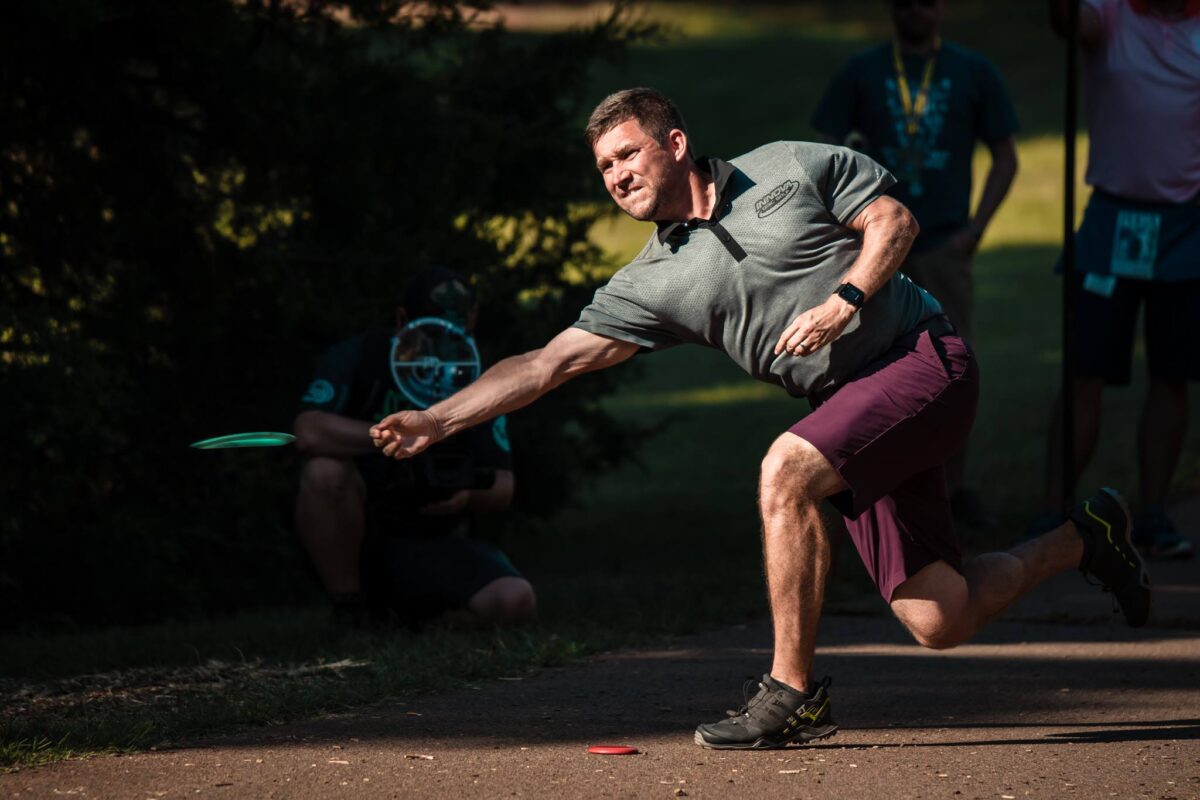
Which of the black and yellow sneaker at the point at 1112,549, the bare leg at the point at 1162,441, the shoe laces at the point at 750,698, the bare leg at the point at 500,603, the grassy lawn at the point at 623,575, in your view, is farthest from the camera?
the bare leg at the point at 1162,441

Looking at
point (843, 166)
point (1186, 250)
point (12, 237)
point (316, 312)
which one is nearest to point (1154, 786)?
point (843, 166)

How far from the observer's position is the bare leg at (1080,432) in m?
7.55

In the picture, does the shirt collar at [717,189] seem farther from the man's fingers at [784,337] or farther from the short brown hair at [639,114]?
the man's fingers at [784,337]

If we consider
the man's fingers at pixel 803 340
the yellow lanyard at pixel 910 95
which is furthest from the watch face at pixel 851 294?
the yellow lanyard at pixel 910 95

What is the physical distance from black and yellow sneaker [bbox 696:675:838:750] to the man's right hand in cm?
107

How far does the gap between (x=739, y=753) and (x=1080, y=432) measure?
3.50m

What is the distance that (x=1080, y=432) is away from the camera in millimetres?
7559

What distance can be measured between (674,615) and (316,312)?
2339mm

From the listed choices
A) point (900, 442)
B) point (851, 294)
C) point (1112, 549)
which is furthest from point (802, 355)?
point (1112, 549)

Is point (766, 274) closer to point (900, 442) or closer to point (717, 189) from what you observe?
point (717, 189)

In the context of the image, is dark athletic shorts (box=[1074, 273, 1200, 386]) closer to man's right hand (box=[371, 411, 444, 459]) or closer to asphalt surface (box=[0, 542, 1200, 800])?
asphalt surface (box=[0, 542, 1200, 800])

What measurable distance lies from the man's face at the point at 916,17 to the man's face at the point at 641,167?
3738 mm

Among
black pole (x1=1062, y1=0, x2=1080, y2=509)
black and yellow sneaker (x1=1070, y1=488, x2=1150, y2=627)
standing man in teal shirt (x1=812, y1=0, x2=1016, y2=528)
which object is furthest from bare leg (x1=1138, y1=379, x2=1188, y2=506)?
black and yellow sneaker (x1=1070, y1=488, x2=1150, y2=627)

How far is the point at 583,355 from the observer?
4.82 meters
